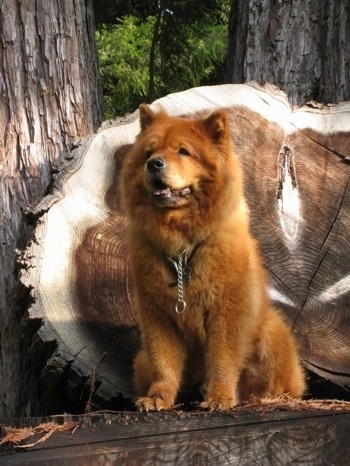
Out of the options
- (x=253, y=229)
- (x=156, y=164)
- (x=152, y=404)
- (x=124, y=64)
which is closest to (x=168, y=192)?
(x=156, y=164)

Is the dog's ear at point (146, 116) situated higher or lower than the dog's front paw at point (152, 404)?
higher

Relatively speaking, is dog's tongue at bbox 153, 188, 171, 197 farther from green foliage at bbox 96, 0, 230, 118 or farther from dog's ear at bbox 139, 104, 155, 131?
green foliage at bbox 96, 0, 230, 118

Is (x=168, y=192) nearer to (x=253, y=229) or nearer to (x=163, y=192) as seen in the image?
(x=163, y=192)

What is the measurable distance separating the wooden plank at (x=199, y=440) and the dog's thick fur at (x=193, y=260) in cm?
76

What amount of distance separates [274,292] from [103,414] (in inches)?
86.8

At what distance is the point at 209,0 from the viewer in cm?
832

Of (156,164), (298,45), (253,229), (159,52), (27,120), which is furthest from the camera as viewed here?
(159,52)

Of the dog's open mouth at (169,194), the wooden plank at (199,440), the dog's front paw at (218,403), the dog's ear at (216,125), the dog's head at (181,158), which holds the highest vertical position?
the dog's ear at (216,125)

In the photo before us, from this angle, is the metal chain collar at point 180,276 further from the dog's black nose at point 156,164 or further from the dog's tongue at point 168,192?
the dog's black nose at point 156,164

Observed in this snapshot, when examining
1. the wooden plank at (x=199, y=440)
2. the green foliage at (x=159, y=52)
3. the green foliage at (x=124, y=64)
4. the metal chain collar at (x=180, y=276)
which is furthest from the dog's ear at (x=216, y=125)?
the green foliage at (x=124, y=64)

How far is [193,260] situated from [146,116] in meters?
0.85

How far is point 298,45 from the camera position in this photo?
6.59 meters

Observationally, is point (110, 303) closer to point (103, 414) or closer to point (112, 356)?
point (112, 356)

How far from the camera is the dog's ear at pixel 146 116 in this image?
4738mm
